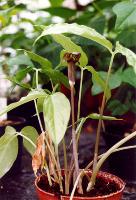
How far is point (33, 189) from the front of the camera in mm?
1087

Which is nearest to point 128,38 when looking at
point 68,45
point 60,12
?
point 60,12

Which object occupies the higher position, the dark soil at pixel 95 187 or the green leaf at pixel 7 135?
the green leaf at pixel 7 135

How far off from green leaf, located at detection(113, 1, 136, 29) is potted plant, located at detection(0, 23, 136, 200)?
21cm

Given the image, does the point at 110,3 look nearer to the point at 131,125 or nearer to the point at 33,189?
the point at 131,125

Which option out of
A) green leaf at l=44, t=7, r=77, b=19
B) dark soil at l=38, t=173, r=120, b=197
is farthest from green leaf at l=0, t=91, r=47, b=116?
green leaf at l=44, t=7, r=77, b=19

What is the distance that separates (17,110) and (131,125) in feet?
1.78

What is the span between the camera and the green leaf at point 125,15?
0.91 metres

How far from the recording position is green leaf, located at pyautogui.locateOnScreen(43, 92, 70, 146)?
596mm

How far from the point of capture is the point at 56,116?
2.04ft

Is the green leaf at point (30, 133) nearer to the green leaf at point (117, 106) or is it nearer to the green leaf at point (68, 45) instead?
the green leaf at point (68, 45)

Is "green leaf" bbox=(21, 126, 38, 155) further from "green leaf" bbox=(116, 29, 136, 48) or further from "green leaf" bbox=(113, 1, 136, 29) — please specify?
"green leaf" bbox=(116, 29, 136, 48)

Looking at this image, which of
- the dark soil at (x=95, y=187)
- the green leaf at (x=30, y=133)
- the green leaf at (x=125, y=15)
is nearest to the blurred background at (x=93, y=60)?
the green leaf at (x=125, y=15)

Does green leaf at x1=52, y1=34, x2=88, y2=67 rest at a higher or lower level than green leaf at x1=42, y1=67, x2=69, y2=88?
higher

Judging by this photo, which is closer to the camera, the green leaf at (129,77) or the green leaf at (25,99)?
the green leaf at (25,99)
